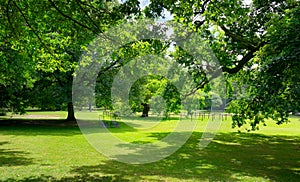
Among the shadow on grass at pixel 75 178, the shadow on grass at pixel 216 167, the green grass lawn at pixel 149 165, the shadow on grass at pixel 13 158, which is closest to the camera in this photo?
the shadow on grass at pixel 75 178

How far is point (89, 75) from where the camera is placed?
2316cm

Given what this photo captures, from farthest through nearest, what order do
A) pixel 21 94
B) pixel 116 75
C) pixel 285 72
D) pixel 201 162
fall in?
1. pixel 21 94
2. pixel 116 75
3. pixel 201 162
4. pixel 285 72

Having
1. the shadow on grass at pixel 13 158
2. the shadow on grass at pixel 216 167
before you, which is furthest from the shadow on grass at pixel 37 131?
the shadow on grass at pixel 216 167

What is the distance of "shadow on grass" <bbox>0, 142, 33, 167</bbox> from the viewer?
31.2 ft

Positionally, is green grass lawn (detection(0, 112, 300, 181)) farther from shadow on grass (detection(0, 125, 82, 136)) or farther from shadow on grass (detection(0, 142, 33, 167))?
shadow on grass (detection(0, 125, 82, 136))

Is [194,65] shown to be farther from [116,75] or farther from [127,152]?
[116,75]

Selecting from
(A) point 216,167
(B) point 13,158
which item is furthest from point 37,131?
(A) point 216,167

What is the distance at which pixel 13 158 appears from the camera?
10.5 m

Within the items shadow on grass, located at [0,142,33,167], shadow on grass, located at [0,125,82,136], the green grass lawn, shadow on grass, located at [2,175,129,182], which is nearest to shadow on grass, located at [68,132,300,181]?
the green grass lawn

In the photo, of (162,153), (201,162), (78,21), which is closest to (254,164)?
(201,162)

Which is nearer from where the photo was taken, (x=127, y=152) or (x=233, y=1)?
(x=233, y=1)

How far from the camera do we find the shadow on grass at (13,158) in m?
9.52

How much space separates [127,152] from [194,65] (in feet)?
15.7

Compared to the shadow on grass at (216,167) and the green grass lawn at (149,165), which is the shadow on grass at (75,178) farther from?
the shadow on grass at (216,167)
